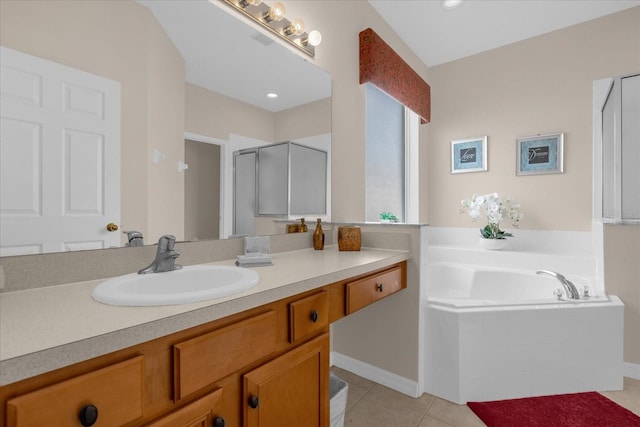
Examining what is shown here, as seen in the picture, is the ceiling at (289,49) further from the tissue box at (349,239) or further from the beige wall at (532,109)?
the tissue box at (349,239)

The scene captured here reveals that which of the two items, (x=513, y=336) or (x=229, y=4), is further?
(x=513, y=336)

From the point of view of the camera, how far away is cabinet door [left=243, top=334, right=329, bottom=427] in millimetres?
843

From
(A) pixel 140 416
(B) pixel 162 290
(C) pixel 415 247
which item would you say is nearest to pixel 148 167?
(B) pixel 162 290

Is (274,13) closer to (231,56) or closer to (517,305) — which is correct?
(231,56)

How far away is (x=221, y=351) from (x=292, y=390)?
0.35 metres

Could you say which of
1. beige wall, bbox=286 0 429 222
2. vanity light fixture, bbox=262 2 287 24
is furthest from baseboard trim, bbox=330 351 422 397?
vanity light fixture, bbox=262 2 287 24

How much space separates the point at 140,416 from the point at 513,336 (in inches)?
71.0

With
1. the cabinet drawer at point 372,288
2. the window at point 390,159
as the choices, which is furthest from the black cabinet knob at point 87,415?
the window at point 390,159

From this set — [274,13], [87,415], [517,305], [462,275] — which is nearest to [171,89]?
[274,13]

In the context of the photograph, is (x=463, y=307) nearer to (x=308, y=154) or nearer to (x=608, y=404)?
(x=608, y=404)

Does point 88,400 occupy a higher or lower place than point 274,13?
lower

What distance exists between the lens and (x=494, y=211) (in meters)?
2.85

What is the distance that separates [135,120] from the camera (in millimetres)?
1056

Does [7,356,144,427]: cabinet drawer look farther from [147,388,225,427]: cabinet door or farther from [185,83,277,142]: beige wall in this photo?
[185,83,277,142]: beige wall
